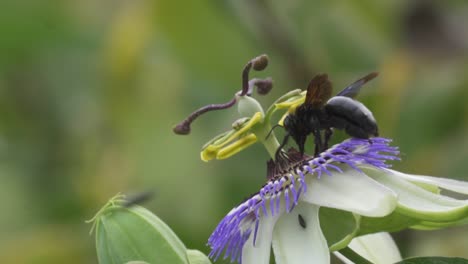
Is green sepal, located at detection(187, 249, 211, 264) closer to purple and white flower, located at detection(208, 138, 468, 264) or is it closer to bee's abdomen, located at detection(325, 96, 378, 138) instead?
purple and white flower, located at detection(208, 138, 468, 264)

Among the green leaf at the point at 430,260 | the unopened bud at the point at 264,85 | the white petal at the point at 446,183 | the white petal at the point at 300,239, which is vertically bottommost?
the green leaf at the point at 430,260

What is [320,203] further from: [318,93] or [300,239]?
[318,93]

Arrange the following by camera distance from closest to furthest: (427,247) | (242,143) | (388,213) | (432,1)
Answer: (388,213) → (242,143) → (427,247) → (432,1)

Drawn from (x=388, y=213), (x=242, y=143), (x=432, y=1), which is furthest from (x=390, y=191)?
(x=432, y=1)

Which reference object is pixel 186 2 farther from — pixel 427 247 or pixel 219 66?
pixel 427 247

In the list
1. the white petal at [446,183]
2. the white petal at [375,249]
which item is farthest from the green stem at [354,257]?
the white petal at [446,183]

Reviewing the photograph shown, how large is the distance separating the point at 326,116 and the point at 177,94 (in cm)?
157

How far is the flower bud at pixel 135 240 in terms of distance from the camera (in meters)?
1.34

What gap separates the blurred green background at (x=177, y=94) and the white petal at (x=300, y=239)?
43.1 inches

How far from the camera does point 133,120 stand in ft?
9.41

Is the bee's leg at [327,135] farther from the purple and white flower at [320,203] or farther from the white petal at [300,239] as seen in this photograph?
the white petal at [300,239]

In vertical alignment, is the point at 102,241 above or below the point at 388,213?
above

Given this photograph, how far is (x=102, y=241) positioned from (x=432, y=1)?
182cm

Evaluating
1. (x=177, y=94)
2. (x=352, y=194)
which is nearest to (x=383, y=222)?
(x=352, y=194)
